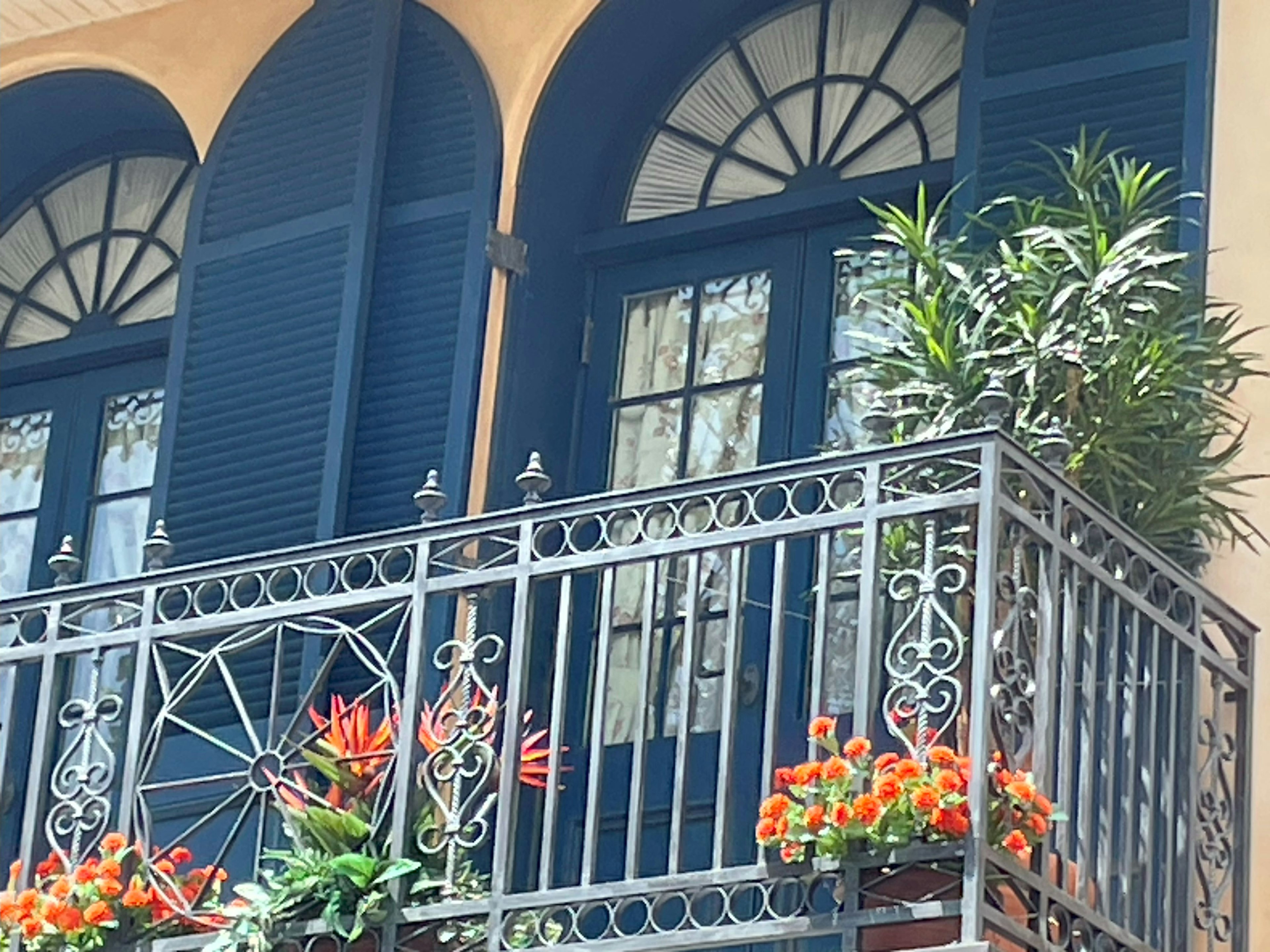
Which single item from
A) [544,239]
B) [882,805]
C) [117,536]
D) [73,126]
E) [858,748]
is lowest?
[882,805]

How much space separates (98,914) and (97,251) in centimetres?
335

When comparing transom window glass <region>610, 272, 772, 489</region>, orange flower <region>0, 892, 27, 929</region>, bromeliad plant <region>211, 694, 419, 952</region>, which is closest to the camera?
bromeliad plant <region>211, 694, 419, 952</region>

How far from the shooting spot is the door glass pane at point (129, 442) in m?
10.6

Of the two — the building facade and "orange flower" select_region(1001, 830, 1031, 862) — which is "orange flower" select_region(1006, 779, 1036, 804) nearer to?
"orange flower" select_region(1001, 830, 1031, 862)

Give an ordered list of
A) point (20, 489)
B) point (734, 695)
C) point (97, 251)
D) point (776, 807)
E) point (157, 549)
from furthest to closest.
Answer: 1. point (97, 251)
2. point (20, 489)
3. point (157, 549)
4. point (734, 695)
5. point (776, 807)

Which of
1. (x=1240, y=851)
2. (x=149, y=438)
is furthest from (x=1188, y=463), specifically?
(x=149, y=438)

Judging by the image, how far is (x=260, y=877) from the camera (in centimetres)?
884

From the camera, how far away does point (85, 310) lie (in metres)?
11.0

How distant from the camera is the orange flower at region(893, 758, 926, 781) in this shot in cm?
714

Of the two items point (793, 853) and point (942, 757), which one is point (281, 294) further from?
point (942, 757)

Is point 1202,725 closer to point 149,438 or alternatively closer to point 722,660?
point 722,660

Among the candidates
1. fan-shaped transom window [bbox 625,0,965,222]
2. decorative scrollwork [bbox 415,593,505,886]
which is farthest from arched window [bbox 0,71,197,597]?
decorative scrollwork [bbox 415,593,505,886]

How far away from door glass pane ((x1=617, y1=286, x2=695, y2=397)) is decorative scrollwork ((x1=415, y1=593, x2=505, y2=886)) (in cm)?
164

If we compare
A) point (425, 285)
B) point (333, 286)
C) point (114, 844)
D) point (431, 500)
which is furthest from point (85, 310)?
point (431, 500)
